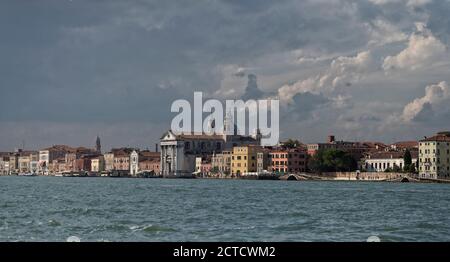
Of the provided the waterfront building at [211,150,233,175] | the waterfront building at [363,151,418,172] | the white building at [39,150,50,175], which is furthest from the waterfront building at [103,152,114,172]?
the waterfront building at [363,151,418,172]

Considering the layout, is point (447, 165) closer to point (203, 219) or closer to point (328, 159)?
point (328, 159)

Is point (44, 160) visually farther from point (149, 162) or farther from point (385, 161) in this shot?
point (385, 161)

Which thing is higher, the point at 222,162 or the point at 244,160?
the point at 244,160

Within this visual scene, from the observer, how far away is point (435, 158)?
7406 centimetres

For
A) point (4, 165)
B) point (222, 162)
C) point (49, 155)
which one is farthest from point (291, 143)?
point (4, 165)

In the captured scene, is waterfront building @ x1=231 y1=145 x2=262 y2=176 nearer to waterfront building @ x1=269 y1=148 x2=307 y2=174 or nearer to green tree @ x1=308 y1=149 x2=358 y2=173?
waterfront building @ x1=269 y1=148 x2=307 y2=174

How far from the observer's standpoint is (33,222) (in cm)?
1736

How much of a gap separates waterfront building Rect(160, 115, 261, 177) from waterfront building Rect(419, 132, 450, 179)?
40697 mm

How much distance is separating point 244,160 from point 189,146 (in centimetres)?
1790

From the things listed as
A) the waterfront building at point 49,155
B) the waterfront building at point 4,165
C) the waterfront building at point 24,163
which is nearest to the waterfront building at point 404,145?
the waterfront building at point 49,155

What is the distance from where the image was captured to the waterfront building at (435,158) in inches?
2906

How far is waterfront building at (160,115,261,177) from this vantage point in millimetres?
110812

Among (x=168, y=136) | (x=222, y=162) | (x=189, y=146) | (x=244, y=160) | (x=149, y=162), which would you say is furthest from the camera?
(x=149, y=162)
